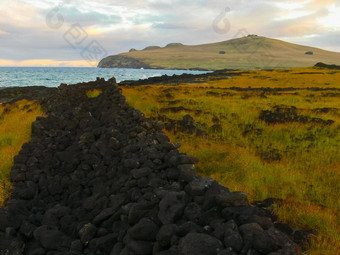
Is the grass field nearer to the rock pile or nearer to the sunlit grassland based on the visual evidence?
the rock pile

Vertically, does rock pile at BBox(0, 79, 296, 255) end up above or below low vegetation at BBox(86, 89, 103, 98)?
below

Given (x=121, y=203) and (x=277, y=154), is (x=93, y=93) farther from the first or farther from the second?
(x=121, y=203)

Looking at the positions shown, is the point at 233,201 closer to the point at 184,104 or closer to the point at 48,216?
the point at 48,216

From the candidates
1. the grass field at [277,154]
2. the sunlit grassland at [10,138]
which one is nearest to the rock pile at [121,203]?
the sunlit grassland at [10,138]

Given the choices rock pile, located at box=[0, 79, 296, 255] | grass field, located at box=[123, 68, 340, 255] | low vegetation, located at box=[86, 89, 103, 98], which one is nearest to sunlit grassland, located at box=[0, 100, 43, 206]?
rock pile, located at box=[0, 79, 296, 255]

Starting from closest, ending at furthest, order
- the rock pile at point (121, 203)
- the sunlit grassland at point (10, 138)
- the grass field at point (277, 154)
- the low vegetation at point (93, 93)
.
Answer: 1. the rock pile at point (121, 203)
2. the grass field at point (277, 154)
3. the sunlit grassland at point (10, 138)
4. the low vegetation at point (93, 93)

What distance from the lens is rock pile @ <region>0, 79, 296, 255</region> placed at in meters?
4.37

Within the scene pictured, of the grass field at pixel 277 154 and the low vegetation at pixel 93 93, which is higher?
the low vegetation at pixel 93 93

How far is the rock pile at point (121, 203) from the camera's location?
4.37 m

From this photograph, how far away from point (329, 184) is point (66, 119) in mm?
12313

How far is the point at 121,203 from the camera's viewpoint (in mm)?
6715

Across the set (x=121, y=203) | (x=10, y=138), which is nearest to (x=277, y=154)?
(x=121, y=203)

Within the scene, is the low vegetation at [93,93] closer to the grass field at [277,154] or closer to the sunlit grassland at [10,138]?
the grass field at [277,154]

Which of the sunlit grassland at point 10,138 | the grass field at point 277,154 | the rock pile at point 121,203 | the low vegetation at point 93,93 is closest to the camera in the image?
the rock pile at point 121,203
